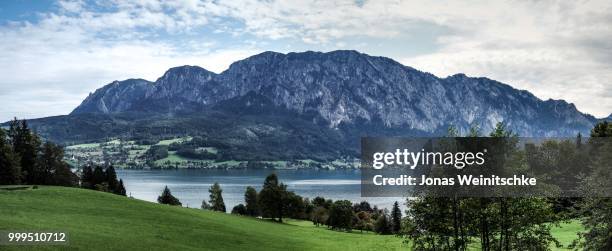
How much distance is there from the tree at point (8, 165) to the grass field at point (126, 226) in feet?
65.6

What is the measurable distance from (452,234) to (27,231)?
2929 centimetres

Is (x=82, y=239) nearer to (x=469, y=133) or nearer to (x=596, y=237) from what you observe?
(x=469, y=133)

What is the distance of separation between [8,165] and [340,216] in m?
58.9

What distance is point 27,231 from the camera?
34.2 meters

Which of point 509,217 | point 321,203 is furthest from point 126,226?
point 321,203

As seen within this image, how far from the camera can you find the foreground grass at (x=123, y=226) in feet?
124

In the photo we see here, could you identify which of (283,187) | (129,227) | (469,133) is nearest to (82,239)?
(129,227)

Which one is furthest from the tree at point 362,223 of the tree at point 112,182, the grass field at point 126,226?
the tree at point 112,182

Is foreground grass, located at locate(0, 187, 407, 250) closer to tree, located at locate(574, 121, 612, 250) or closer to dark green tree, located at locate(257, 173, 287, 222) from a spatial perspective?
dark green tree, located at locate(257, 173, 287, 222)

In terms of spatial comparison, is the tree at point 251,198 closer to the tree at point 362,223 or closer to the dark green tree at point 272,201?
the dark green tree at point 272,201

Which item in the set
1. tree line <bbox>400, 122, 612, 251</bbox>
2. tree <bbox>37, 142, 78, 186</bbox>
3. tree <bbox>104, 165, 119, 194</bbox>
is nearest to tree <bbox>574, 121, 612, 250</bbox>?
tree line <bbox>400, 122, 612, 251</bbox>

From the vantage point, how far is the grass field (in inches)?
1490

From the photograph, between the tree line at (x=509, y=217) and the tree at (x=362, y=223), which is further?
the tree at (x=362, y=223)

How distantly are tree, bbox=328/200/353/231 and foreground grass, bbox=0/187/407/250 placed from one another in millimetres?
31873
